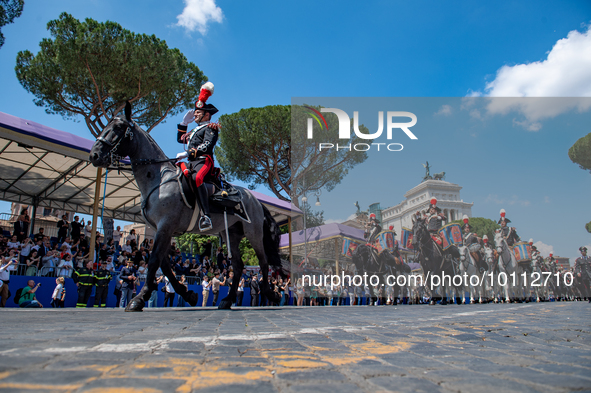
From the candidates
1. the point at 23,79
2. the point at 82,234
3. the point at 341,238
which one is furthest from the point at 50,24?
the point at 341,238

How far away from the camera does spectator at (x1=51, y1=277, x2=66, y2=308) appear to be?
31.1 feet

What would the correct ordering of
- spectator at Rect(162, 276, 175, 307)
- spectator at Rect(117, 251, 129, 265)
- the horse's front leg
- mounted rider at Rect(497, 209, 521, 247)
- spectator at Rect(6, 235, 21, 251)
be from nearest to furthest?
the horse's front leg, spectator at Rect(6, 235, 21, 251), spectator at Rect(162, 276, 175, 307), spectator at Rect(117, 251, 129, 265), mounted rider at Rect(497, 209, 521, 247)

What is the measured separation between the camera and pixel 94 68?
57.4ft

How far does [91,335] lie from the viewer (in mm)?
2082

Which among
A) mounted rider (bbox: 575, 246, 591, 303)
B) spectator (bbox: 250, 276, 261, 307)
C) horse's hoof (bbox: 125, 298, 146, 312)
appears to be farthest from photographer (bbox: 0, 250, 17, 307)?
mounted rider (bbox: 575, 246, 591, 303)

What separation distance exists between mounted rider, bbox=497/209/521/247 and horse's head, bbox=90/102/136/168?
16.4 meters

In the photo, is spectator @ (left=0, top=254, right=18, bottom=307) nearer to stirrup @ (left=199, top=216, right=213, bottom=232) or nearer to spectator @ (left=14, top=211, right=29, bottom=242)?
spectator @ (left=14, top=211, right=29, bottom=242)

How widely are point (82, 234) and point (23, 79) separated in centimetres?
939

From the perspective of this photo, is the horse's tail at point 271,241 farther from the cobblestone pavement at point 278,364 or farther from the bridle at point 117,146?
the cobblestone pavement at point 278,364

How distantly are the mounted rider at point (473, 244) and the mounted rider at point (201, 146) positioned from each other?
13.0 meters

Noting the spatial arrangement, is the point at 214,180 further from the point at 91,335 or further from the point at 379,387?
the point at 379,387

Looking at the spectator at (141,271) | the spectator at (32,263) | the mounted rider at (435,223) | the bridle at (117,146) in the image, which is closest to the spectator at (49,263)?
the spectator at (32,263)

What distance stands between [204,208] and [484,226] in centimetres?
1540

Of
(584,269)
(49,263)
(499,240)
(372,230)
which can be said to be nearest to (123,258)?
(49,263)
